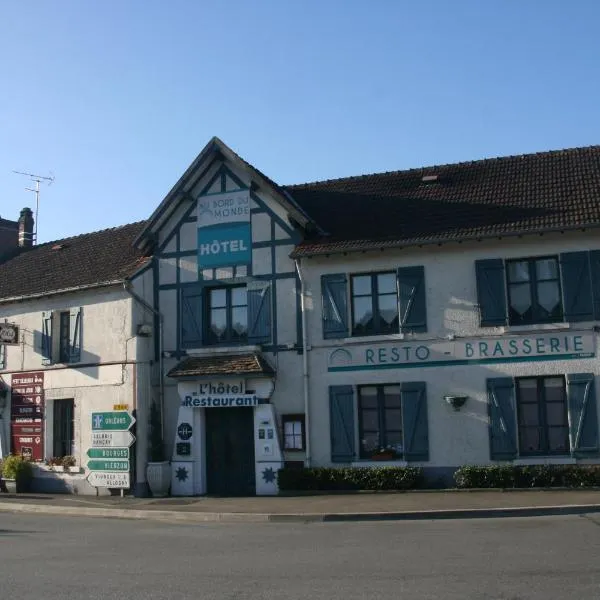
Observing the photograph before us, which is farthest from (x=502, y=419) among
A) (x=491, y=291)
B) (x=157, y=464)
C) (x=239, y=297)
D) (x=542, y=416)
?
(x=157, y=464)

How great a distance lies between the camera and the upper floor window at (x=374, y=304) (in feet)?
62.4

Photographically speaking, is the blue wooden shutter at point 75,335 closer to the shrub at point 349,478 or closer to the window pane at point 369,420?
the shrub at point 349,478

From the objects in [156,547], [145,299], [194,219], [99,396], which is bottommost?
[156,547]

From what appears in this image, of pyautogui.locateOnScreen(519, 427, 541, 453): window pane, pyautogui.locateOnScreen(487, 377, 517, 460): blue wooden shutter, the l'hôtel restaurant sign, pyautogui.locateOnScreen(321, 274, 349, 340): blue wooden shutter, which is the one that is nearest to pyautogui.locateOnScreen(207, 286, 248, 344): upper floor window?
pyautogui.locateOnScreen(321, 274, 349, 340): blue wooden shutter

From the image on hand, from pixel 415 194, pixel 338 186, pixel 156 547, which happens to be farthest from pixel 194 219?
pixel 156 547

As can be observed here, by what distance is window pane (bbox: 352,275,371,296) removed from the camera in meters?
19.3

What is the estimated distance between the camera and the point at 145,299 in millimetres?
21125

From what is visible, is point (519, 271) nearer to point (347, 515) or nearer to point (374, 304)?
point (374, 304)

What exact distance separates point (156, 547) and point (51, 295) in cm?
1234

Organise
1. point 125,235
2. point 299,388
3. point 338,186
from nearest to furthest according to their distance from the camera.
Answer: point 299,388
point 338,186
point 125,235

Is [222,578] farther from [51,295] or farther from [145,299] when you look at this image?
[51,295]

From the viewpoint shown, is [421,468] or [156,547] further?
[421,468]

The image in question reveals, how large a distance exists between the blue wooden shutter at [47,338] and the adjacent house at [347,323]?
0.18 feet

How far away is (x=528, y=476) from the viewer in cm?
1736
